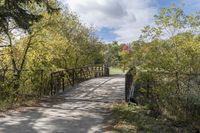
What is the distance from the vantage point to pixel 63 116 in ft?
33.5

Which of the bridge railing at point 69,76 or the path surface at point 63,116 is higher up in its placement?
the bridge railing at point 69,76

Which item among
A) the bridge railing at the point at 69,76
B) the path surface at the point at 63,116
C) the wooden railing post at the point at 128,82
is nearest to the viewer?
the path surface at the point at 63,116

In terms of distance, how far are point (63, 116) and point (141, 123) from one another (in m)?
2.56

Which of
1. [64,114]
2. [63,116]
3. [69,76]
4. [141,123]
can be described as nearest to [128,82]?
[64,114]

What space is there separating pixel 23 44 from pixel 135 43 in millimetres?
6648

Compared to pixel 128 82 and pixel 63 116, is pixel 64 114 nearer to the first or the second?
pixel 63 116

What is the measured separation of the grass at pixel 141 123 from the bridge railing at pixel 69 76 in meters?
5.65

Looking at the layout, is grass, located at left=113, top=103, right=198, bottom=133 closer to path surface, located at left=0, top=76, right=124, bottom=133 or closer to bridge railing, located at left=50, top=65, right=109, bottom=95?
path surface, located at left=0, top=76, right=124, bottom=133

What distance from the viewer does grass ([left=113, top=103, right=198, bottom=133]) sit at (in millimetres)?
8367

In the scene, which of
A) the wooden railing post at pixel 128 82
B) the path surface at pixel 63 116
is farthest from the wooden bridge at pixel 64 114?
the wooden railing post at pixel 128 82

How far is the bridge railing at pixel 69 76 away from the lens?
53.2 feet

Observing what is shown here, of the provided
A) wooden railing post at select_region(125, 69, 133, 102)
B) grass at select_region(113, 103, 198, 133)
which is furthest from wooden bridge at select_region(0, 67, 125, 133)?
wooden railing post at select_region(125, 69, 133, 102)

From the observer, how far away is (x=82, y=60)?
2959 centimetres

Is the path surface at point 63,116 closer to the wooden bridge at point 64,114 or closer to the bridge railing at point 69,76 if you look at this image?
the wooden bridge at point 64,114
